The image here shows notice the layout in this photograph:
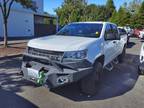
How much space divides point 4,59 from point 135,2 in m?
46.6

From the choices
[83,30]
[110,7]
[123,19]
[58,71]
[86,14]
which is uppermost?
[110,7]

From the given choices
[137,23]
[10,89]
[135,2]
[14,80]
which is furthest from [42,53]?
[135,2]

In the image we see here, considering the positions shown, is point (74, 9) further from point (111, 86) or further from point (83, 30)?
point (111, 86)

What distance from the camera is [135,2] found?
173 ft

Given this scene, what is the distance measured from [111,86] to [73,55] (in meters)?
2.07

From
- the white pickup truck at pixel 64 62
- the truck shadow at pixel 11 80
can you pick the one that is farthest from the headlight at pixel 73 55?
the truck shadow at pixel 11 80

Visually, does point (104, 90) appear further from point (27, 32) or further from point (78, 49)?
point (27, 32)

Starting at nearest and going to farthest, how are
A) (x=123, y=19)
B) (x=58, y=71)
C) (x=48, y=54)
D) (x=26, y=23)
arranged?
(x=58, y=71), (x=48, y=54), (x=26, y=23), (x=123, y=19)

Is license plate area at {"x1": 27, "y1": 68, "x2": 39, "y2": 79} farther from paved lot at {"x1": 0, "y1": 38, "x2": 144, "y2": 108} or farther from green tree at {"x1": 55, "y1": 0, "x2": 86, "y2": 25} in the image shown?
green tree at {"x1": 55, "y1": 0, "x2": 86, "y2": 25}

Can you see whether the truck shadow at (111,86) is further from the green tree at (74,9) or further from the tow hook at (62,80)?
the green tree at (74,9)

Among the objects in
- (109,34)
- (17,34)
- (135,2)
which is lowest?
(17,34)

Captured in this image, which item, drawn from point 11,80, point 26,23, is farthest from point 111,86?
point 26,23

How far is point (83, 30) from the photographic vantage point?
696 centimetres

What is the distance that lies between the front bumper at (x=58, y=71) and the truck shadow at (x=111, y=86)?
2.38 feet
